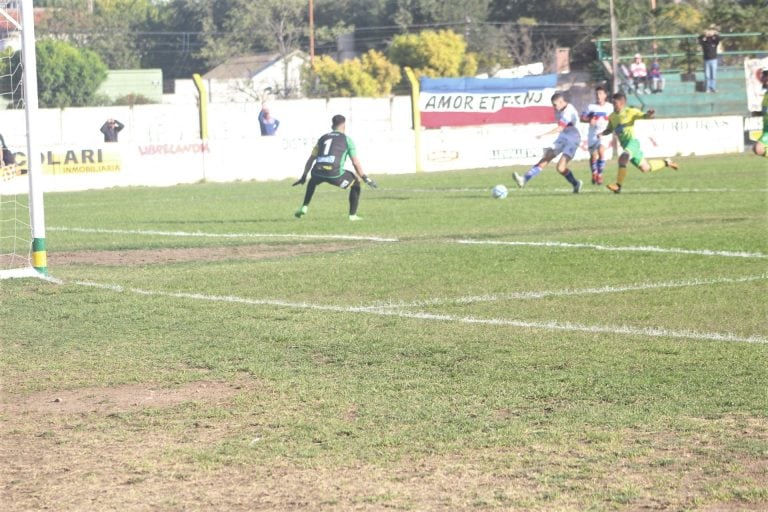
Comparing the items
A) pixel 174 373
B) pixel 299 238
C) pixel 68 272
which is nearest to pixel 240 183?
pixel 299 238

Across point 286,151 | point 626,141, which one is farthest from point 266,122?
point 626,141

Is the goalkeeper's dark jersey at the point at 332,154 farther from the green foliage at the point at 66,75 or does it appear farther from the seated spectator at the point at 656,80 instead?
the green foliage at the point at 66,75

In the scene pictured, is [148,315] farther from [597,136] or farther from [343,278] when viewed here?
[597,136]

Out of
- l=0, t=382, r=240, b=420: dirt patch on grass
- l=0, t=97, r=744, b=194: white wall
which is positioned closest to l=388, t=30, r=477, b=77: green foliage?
l=0, t=97, r=744, b=194: white wall

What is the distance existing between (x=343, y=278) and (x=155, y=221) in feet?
29.0

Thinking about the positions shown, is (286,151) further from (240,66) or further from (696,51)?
(240,66)

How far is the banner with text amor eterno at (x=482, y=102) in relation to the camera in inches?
1761

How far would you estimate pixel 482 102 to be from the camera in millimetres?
45219

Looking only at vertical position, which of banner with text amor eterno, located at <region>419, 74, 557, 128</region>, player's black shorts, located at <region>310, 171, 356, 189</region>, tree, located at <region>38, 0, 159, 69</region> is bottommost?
player's black shorts, located at <region>310, 171, 356, 189</region>

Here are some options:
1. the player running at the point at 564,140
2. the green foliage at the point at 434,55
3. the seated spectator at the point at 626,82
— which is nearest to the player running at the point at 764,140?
the player running at the point at 564,140

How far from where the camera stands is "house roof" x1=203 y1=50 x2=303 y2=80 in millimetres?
89188

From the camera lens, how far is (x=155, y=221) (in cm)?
2036

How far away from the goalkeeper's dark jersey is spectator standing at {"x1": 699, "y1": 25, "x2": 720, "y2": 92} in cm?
2513

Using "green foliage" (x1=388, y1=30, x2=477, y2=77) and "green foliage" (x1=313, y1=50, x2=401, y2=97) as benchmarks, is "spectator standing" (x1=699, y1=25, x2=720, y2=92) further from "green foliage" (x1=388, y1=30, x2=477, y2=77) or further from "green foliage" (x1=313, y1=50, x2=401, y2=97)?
"green foliage" (x1=388, y1=30, x2=477, y2=77)
